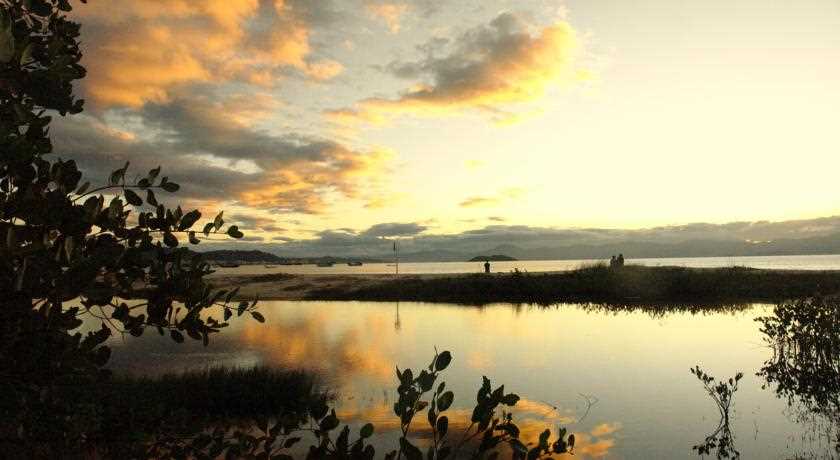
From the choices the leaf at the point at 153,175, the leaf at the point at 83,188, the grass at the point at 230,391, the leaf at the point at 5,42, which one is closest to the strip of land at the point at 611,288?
the grass at the point at 230,391

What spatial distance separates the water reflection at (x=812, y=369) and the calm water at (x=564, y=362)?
578mm

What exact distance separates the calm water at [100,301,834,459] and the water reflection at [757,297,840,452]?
58cm

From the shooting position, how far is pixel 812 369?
18.0 metres

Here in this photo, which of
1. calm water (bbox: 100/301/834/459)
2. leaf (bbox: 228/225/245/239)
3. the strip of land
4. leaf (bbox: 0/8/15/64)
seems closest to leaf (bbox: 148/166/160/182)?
leaf (bbox: 228/225/245/239)

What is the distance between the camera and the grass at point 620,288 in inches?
1766

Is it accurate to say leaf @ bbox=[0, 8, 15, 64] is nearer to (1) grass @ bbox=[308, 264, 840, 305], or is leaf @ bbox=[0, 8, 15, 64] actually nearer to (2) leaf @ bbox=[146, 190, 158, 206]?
(2) leaf @ bbox=[146, 190, 158, 206]

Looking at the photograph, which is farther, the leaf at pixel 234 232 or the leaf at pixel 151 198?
the leaf at pixel 234 232

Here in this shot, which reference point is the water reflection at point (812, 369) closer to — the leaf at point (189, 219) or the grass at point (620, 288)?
the leaf at point (189, 219)

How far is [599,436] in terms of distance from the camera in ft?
41.5

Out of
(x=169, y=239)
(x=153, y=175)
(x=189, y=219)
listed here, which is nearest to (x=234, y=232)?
(x=189, y=219)

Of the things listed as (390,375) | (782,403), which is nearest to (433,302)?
(390,375)

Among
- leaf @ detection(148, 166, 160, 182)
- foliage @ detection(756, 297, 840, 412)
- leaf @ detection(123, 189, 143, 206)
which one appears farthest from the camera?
foliage @ detection(756, 297, 840, 412)

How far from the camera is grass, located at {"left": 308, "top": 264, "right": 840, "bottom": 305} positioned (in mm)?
44844

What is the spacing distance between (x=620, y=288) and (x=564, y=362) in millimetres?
28169
